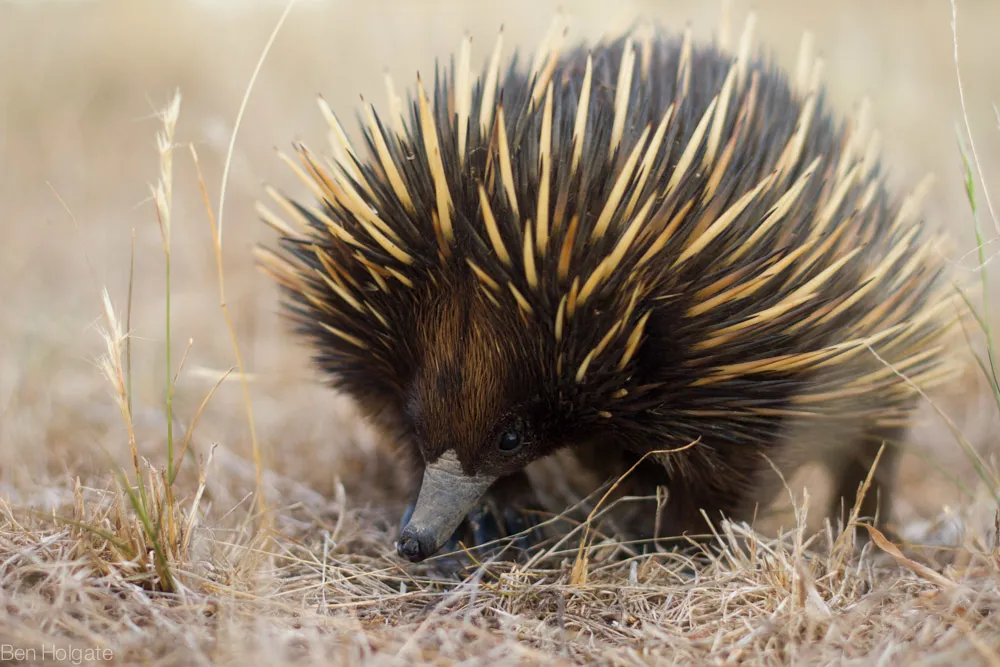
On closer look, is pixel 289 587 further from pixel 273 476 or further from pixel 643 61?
pixel 643 61

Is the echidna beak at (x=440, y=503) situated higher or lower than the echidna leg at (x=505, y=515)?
higher

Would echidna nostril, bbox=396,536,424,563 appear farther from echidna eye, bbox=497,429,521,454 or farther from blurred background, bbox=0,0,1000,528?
blurred background, bbox=0,0,1000,528

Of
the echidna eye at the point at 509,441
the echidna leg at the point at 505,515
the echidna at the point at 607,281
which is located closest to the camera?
the echidna at the point at 607,281

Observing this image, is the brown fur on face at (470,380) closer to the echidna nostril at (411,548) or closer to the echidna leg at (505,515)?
the echidna nostril at (411,548)

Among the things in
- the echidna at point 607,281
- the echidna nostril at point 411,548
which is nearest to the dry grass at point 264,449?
the echidna nostril at point 411,548

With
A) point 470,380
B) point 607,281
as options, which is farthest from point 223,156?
point 607,281

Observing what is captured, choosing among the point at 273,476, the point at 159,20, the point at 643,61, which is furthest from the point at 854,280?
the point at 159,20
